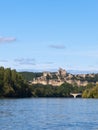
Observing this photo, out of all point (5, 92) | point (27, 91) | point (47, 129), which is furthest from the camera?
point (27, 91)

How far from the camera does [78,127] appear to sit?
49.8 m

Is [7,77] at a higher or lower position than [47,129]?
higher

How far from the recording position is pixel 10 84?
170375mm

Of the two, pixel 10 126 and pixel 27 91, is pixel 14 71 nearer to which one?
pixel 27 91

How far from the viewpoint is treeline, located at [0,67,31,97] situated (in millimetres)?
166875

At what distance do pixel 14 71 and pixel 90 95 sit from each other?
116 feet

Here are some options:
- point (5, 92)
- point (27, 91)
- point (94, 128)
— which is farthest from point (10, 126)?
point (27, 91)

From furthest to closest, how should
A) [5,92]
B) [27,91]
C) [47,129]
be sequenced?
[27,91] < [5,92] < [47,129]

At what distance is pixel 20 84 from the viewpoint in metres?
177

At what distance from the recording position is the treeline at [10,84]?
166875mm

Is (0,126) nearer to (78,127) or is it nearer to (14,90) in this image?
(78,127)

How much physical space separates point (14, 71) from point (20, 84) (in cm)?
511

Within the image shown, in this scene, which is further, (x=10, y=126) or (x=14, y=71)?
(x=14, y=71)

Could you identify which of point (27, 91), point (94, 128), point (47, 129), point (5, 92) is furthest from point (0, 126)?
point (27, 91)
